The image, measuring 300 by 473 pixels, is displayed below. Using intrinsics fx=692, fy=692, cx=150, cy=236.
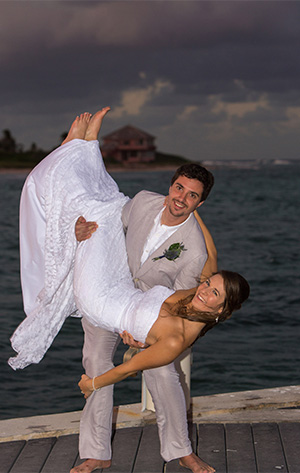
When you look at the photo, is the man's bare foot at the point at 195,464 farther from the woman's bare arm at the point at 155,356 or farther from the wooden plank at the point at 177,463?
the woman's bare arm at the point at 155,356

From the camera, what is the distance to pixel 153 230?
13.8ft

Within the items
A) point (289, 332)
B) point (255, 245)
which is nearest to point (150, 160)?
point (255, 245)

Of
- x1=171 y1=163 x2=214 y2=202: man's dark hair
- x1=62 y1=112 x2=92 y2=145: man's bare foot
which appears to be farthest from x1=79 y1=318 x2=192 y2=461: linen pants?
x1=62 y1=112 x2=92 y2=145: man's bare foot

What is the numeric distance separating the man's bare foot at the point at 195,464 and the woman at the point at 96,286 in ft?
2.25

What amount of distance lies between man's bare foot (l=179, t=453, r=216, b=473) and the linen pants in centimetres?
4

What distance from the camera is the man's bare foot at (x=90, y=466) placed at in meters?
4.05

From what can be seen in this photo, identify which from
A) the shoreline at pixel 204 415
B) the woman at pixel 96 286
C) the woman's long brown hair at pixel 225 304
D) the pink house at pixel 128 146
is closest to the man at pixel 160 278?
the woman at pixel 96 286

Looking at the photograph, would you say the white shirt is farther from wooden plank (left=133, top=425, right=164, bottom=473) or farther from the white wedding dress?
wooden plank (left=133, top=425, right=164, bottom=473)

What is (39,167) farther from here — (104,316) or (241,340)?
(241,340)

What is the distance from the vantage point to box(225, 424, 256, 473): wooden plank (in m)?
4.10

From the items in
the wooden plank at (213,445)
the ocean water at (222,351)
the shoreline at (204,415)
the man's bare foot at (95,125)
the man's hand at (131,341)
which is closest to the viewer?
the man's hand at (131,341)

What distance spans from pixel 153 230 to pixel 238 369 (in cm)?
632

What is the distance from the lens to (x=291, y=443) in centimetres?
439

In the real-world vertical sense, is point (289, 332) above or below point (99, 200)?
below
